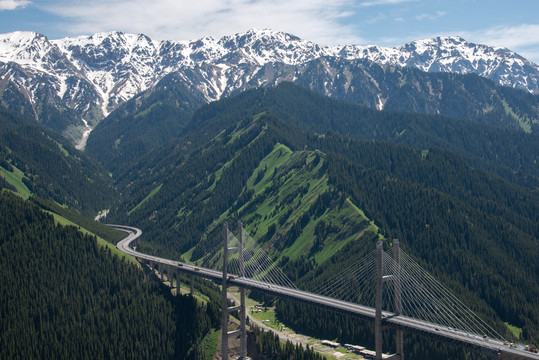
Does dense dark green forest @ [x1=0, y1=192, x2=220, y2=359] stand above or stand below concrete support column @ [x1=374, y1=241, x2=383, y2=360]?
below

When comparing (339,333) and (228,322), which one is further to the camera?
(339,333)

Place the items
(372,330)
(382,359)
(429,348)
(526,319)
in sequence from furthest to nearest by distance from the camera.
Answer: (526,319) < (372,330) < (429,348) < (382,359)

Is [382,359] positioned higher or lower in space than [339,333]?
higher

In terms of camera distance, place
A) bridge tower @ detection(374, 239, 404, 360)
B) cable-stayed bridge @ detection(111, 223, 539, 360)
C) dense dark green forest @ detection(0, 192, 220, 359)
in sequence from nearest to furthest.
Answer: cable-stayed bridge @ detection(111, 223, 539, 360)
bridge tower @ detection(374, 239, 404, 360)
dense dark green forest @ detection(0, 192, 220, 359)

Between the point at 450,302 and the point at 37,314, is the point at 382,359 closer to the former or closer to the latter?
the point at 450,302

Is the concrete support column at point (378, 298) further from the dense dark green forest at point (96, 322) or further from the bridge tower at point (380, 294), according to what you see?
the dense dark green forest at point (96, 322)

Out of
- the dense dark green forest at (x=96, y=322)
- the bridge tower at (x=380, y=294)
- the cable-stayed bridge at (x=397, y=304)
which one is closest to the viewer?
the cable-stayed bridge at (x=397, y=304)

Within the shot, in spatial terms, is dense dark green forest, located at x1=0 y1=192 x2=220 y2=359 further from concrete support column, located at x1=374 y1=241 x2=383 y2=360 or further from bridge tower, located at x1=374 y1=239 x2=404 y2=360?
concrete support column, located at x1=374 y1=241 x2=383 y2=360

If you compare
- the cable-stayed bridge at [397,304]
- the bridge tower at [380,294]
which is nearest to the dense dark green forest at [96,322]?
the cable-stayed bridge at [397,304]

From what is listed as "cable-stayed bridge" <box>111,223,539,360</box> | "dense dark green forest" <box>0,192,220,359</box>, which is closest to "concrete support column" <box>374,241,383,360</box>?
"cable-stayed bridge" <box>111,223,539,360</box>

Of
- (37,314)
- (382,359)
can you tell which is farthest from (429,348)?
(37,314)

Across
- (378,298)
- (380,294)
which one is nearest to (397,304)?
(378,298)
